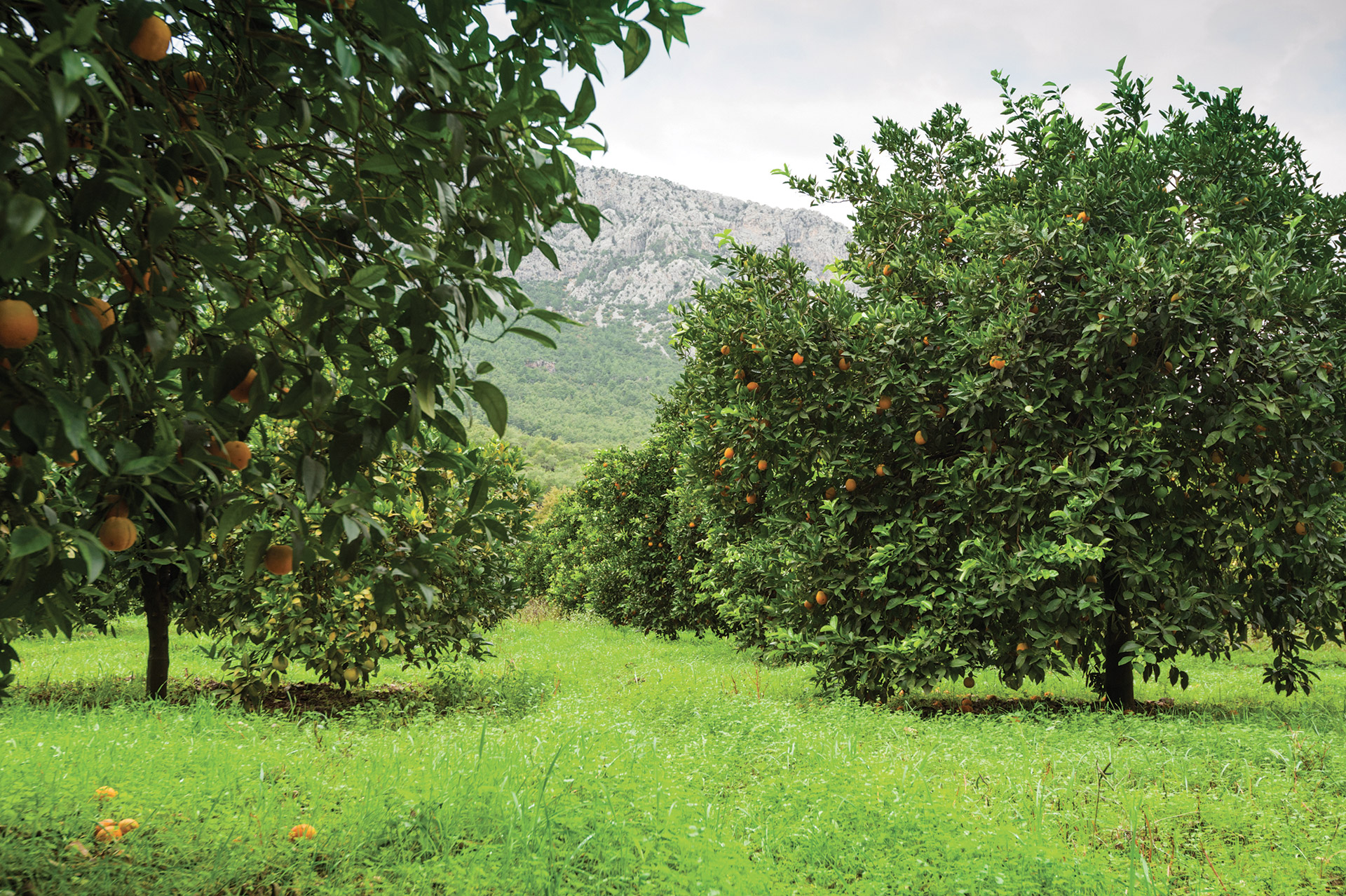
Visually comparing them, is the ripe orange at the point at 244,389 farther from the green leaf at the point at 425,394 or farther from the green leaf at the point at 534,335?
the green leaf at the point at 534,335

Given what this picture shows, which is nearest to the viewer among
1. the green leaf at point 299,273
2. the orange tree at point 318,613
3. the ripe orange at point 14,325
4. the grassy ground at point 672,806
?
the ripe orange at point 14,325

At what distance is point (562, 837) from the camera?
8.55ft

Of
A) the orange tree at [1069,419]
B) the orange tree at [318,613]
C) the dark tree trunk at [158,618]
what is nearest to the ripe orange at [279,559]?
the orange tree at [318,613]

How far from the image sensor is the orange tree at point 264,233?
4.17 feet

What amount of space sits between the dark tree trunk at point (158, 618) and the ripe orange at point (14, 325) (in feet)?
16.9

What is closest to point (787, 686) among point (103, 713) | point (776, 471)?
point (776, 471)

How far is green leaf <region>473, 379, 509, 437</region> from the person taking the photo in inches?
58.0

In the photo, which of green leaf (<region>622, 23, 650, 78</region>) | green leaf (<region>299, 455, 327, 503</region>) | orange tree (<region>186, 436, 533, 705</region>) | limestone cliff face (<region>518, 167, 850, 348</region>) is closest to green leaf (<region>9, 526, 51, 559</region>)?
green leaf (<region>299, 455, 327, 503</region>)

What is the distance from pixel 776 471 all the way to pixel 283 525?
384cm

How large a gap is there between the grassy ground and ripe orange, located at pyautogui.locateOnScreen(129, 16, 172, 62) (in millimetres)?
2192

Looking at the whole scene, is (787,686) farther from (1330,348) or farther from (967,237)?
(1330,348)

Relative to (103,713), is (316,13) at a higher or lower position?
higher

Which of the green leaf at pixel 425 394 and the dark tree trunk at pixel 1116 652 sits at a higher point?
the green leaf at pixel 425 394

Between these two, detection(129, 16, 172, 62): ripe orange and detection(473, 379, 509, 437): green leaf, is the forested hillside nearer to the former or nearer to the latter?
detection(473, 379, 509, 437): green leaf
